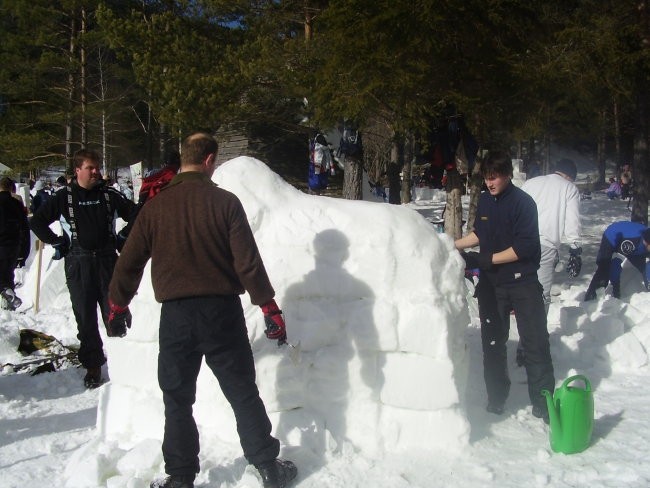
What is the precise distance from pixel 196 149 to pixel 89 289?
7.67 feet

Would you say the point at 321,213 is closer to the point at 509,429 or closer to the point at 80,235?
the point at 509,429

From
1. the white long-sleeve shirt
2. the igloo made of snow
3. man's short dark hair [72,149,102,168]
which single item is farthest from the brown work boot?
the white long-sleeve shirt

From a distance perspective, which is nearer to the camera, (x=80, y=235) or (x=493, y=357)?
(x=493, y=357)

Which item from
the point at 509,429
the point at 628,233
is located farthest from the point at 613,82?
the point at 509,429

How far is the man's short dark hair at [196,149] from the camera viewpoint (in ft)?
9.56

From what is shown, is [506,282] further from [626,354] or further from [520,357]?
[626,354]

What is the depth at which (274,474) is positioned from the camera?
2881 mm

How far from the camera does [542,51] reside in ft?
30.9

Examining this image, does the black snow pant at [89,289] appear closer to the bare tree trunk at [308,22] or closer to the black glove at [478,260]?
the black glove at [478,260]

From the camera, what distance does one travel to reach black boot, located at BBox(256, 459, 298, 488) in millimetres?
2873

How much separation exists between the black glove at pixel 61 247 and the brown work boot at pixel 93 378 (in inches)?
37.3

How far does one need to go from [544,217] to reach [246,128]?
31.1 feet

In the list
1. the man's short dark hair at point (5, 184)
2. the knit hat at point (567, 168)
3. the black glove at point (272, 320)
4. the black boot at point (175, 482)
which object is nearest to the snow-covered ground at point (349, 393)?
the black boot at point (175, 482)

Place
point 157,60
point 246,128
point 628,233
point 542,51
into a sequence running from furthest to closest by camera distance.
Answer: point 246,128 < point 157,60 < point 542,51 < point 628,233
